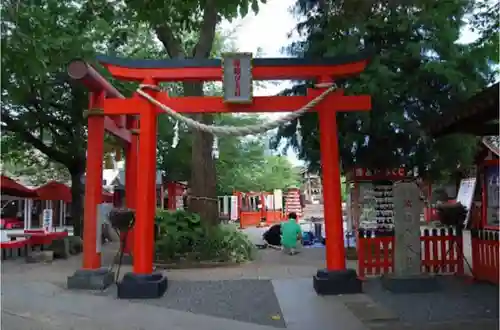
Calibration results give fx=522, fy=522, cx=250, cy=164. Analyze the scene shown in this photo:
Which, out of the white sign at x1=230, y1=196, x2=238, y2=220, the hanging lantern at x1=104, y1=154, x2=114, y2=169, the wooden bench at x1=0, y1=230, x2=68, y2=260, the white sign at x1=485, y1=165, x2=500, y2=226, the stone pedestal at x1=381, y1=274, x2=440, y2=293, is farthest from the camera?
the white sign at x1=230, y1=196, x2=238, y2=220

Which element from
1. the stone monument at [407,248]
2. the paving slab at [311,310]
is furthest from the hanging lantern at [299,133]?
the paving slab at [311,310]

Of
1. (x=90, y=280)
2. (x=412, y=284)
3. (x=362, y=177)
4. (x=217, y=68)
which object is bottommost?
(x=412, y=284)

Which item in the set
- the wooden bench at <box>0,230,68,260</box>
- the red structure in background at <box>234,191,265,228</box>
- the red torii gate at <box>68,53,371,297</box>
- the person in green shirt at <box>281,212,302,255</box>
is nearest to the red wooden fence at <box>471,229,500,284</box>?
the red torii gate at <box>68,53,371,297</box>

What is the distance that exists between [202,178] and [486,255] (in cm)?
750

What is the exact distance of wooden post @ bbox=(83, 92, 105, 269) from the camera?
32.2ft

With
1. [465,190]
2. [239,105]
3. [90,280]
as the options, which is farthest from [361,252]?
[465,190]

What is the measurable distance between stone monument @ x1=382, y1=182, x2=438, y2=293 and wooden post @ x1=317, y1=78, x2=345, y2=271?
94 centimetres

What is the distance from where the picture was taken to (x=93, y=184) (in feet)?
32.4

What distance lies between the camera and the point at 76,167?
18.1 metres

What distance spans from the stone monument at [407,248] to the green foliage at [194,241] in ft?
16.6

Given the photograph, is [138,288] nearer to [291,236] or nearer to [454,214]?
[454,214]

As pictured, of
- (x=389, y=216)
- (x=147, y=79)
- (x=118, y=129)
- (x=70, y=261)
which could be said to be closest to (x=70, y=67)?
(x=147, y=79)

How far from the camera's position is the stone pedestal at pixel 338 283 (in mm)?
8781

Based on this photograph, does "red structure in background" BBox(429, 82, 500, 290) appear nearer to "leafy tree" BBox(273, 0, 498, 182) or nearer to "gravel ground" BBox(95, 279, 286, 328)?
"leafy tree" BBox(273, 0, 498, 182)
